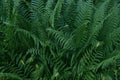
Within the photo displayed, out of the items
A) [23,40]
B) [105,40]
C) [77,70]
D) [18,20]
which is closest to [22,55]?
[23,40]

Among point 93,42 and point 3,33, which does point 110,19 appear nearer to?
point 93,42

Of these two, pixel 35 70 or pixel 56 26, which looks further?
pixel 56 26

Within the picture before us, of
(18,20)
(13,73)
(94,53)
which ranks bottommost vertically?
(13,73)

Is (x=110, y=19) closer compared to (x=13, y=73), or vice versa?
(x=13, y=73)

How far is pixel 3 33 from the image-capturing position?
10.5 feet

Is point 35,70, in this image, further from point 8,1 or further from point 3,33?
point 8,1

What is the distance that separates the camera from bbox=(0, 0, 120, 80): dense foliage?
9.75 ft

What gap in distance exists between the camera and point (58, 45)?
310cm

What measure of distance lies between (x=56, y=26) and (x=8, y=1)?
610 millimetres

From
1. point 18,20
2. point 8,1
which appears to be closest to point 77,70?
point 18,20

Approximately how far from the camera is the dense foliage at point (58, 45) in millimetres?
Result: 2971

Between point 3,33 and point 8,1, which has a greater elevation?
point 8,1

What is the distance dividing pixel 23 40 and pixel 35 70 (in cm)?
36

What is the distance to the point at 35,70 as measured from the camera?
9.70ft
